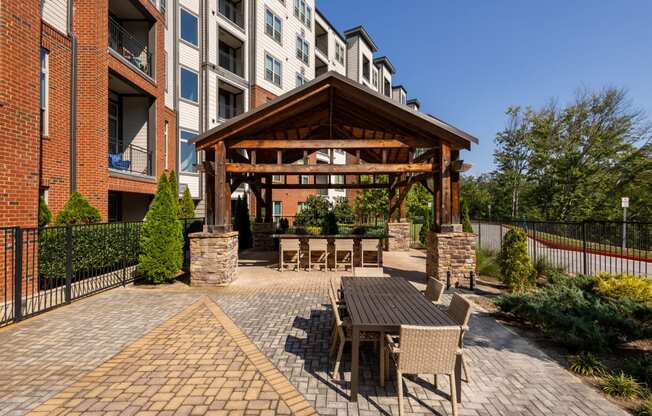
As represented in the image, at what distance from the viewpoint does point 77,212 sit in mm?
9312

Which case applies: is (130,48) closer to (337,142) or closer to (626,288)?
(337,142)

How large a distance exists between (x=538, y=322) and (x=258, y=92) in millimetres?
21598

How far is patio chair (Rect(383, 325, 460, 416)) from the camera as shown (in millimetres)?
2951

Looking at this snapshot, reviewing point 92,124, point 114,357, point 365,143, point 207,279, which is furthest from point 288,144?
point 92,124

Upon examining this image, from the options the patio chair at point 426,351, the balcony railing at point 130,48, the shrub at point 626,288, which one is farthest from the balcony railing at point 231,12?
the shrub at point 626,288

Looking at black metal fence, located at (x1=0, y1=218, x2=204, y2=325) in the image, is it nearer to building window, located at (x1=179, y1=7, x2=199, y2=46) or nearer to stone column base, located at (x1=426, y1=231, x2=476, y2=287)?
stone column base, located at (x1=426, y1=231, x2=476, y2=287)

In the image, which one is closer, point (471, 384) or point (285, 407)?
point (285, 407)

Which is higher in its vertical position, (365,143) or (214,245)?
(365,143)

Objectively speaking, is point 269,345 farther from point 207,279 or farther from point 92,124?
point 92,124

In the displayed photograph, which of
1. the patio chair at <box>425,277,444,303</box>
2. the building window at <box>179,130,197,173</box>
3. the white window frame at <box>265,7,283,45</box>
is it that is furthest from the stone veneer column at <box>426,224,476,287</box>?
the white window frame at <box>265,7,283,45</box>

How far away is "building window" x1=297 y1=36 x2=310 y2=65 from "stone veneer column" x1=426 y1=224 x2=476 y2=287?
2382 centimetres

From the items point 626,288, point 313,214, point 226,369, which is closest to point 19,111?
point 226,369

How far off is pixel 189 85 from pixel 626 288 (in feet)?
67.8

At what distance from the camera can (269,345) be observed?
471 cm
